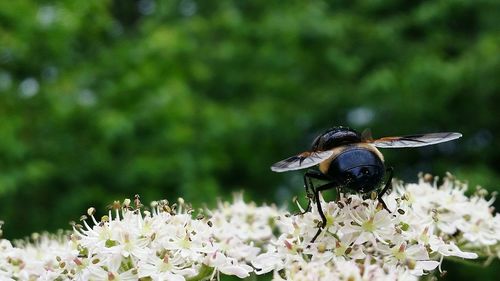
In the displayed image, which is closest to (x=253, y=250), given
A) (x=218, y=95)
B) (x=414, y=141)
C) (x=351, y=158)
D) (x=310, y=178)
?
(x=310, y=178)

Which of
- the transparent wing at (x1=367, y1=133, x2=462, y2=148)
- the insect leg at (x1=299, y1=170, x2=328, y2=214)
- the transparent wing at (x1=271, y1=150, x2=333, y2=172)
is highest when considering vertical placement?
the transparent wing at (x1=271, y1=150, x2=333, y2=172)

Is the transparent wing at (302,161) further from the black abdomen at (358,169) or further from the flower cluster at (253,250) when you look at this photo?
the flower cluster at (253,250)

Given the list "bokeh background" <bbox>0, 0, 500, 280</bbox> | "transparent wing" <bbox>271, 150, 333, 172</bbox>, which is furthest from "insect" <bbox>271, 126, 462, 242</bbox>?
"bokeh background" <bbox>0, 0, 500, 280</bbox>

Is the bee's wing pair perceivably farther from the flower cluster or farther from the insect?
the flower cluster

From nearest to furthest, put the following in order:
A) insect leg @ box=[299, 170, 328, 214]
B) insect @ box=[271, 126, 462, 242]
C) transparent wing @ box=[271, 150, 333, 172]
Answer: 1. transparent wing @ box=[271, 150, 333, 172]
2. insect @ box=[271, 126, 462, 242]
3. insect leg @ box=[299, 170, 328, 214]

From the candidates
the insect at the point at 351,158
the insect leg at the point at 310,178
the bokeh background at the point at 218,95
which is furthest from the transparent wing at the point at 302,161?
the bokeh background at the point at 218,95

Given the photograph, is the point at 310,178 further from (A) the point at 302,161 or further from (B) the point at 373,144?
(A) the point at 302,161

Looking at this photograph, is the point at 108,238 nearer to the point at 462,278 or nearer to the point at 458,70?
the point at 458,70
